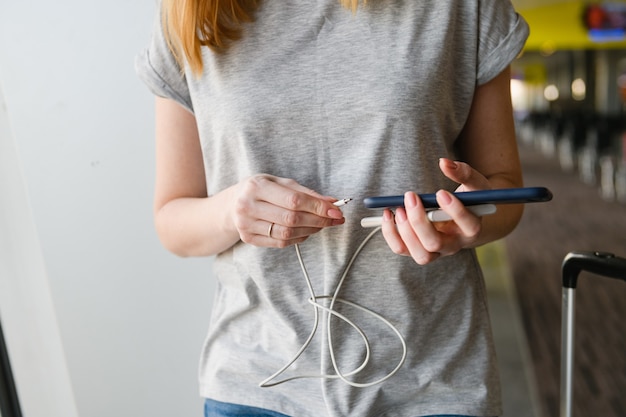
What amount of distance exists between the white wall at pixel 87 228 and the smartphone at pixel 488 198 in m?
0.65

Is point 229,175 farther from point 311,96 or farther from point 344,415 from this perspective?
point 344,415

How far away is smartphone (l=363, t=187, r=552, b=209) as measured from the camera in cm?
59

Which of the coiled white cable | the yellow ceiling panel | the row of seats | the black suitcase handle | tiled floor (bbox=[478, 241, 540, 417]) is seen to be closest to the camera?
the coiled white cable

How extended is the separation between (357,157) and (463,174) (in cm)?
15

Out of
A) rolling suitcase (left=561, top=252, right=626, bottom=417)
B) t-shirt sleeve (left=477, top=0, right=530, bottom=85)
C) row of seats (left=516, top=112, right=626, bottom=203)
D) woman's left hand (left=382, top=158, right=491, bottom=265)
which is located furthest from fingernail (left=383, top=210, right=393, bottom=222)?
row of seats (left=516, top=112, right=626, bottom=203)

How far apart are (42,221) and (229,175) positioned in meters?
0.46

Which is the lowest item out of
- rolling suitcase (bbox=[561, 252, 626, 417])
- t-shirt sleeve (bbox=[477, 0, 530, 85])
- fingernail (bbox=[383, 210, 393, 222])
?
rolling suitcase (bbox=[561, 252, 626, 417])

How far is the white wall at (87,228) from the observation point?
109 centimetres

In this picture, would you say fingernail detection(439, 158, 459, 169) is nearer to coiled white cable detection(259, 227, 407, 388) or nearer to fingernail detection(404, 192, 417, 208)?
fingernail detection(404, 192, 417, 208)

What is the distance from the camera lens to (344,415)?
2.53ft

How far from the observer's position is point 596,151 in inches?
364

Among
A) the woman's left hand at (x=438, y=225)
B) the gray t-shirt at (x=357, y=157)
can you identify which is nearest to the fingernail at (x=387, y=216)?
the woman's left hand at (x=438, y=225)

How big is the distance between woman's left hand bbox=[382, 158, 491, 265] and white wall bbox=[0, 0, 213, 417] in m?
0.64

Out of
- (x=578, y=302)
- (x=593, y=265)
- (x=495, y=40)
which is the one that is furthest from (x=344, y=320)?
(x=578, y=302)
